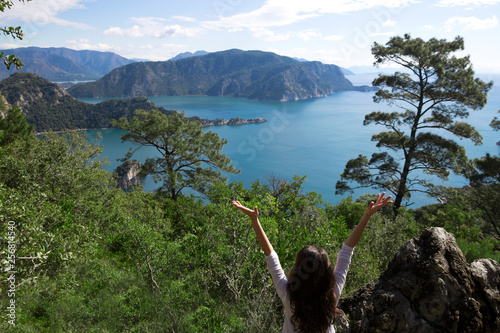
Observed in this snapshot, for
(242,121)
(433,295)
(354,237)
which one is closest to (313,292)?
(354,237)

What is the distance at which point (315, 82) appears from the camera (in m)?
198

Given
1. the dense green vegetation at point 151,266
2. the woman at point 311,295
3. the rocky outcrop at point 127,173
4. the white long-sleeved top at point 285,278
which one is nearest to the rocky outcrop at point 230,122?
the rocky outcrop at point 127,173

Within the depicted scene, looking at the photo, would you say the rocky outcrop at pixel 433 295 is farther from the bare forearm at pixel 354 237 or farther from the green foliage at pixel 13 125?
the green foliage at pixel 13 125

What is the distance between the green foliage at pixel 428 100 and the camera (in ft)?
40.5

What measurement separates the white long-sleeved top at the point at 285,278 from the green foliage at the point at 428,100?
1369cm

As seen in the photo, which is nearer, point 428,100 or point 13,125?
point 428,100

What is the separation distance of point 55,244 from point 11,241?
2.94 ft

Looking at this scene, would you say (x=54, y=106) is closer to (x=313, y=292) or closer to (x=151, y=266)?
(x=151, y=266)

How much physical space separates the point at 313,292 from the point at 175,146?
55.9 feet

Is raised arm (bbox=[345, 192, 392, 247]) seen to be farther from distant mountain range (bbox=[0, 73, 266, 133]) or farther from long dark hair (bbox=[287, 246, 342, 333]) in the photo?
distant mountain range (bbox=[0, 73, 266, 133])

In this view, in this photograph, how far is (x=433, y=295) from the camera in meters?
4.02

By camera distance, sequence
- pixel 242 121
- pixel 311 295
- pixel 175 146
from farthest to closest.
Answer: pixel 242 121 → pixel 175 146 → pixel 311 295

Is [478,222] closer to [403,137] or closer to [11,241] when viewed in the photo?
[403,137]

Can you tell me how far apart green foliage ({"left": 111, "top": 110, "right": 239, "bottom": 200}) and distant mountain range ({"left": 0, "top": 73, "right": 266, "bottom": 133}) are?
4059 inches
